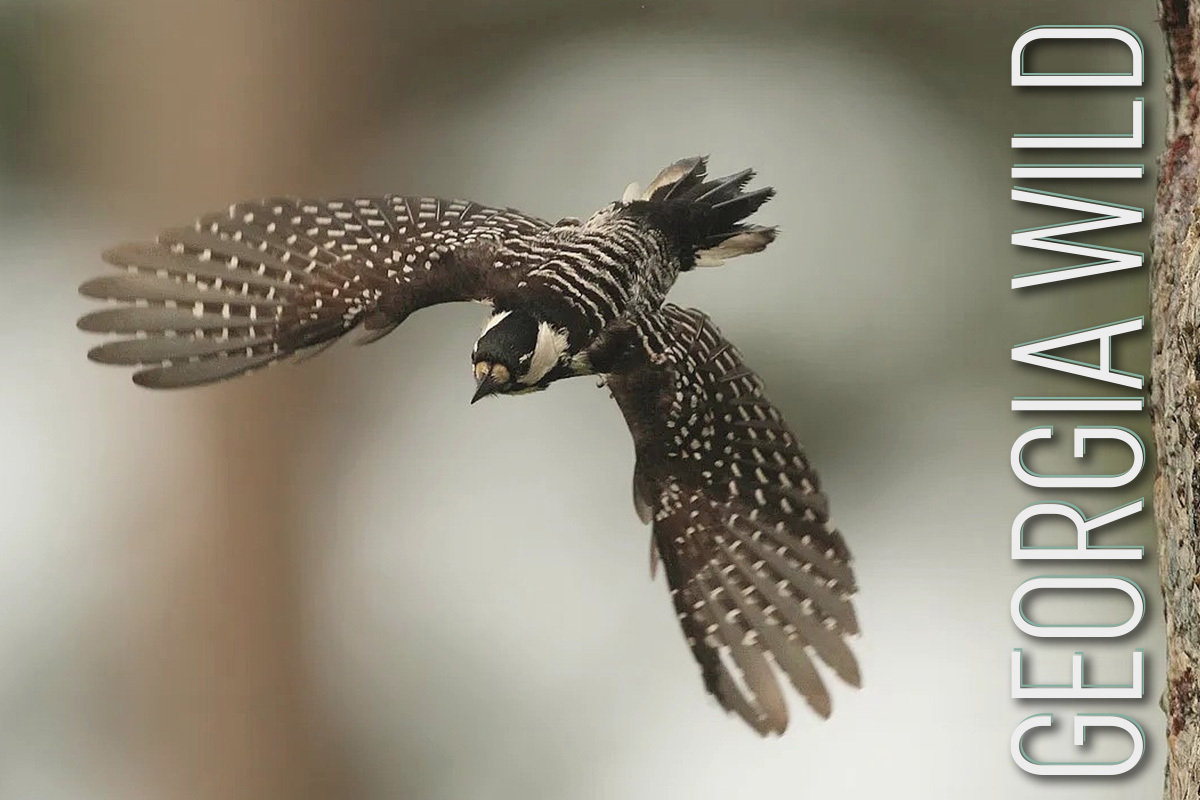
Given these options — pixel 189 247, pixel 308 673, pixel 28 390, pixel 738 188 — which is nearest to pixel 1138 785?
pixel 738 188

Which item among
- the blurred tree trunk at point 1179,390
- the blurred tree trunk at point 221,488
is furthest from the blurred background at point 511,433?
the blurred tree trunk at point 1179,390

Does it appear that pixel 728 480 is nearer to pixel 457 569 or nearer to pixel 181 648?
pixel 457 569

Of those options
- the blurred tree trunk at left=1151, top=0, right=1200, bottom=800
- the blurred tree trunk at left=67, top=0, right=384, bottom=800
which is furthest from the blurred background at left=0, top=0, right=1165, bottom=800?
the blurred tree trunk at left=1151, top=0, right=1200, bottom=800

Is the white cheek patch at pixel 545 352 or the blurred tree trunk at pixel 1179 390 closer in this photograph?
the blurred tree trunk at pixel 1179 390

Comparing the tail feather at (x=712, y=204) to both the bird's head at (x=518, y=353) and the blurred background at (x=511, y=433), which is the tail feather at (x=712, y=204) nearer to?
the blurred background at (x=511, y=433)

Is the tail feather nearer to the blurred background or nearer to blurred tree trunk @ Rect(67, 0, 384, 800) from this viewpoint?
the blurred background

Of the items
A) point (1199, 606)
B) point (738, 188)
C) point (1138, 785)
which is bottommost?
point (1138, 785)

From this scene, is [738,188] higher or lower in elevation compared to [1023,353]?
higher
